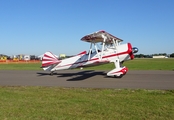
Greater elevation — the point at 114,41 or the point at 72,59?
the point at 114,41

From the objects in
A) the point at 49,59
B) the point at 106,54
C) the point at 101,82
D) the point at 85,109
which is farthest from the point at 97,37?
the point at 85,109

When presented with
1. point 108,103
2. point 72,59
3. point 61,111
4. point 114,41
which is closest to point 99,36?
point 114,41

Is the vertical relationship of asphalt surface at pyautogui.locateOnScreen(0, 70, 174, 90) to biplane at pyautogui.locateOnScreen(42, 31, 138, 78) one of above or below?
below

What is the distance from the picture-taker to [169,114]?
499cm

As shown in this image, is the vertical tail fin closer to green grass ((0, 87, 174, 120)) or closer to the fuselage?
the fuselage

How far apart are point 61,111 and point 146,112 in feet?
7.38

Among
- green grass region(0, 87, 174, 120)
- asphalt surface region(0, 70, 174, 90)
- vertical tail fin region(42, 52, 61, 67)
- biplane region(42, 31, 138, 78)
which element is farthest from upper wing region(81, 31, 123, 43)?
green grass region(0, 87, 174, 120)

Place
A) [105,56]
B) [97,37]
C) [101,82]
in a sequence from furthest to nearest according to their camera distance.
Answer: [105,56] < [97,37] < [101,82]

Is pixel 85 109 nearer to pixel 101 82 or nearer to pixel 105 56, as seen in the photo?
pixel 101 82

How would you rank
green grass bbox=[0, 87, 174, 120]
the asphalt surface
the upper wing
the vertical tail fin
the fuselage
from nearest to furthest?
green grass bbox=[0, 87, 174, 120] < the asphalt surface < the upper wing < the fuselage < the vertical tail fin

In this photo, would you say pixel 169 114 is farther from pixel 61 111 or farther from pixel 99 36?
pixel 99 36

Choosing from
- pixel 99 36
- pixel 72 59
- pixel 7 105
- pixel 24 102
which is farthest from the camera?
pixel 72 59

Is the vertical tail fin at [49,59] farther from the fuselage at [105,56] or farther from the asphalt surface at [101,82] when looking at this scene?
the asphalt surface at [101,82]

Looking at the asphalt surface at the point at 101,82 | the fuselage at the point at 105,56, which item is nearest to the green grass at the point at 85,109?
the asphalt surface at the point at 101,82
